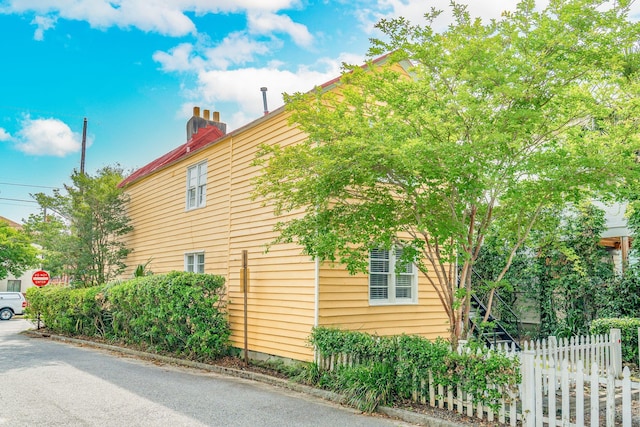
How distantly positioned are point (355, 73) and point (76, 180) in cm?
1521

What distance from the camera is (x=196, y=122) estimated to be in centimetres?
2020

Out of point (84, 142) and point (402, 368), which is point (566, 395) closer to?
point (402, 368)

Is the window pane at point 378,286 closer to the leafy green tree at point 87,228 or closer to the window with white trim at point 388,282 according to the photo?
the window with white trim at point 388,282

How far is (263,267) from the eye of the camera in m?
11.2

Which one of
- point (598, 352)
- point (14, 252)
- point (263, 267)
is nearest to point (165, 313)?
point (263, 267)

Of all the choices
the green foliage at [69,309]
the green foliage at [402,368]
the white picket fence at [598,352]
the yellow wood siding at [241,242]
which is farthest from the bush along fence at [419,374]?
the green foliage at [69,309]

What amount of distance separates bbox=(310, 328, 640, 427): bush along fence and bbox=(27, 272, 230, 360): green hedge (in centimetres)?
341

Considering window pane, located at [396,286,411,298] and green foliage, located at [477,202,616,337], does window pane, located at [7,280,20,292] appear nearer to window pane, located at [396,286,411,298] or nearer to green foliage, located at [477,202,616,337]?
window pane, located at [396,286,411,298]

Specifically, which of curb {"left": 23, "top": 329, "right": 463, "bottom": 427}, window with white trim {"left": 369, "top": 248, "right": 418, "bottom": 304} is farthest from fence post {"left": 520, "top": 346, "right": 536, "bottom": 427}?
window with white trim {"left": 369, "top": 248, "right": 418, "bottom": 304}

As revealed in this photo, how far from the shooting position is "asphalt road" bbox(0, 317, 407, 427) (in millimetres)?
6582

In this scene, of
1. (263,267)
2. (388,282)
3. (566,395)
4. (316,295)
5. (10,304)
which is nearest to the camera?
(566,395)

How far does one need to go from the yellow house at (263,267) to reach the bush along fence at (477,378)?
3.68ft

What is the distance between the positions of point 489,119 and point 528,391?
357cm

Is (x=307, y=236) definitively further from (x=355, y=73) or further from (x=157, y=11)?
(x=157, y=11)
